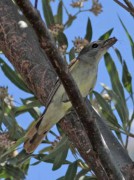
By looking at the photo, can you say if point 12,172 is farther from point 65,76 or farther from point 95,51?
point 65,76

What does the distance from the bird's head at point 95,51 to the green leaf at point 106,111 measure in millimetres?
207

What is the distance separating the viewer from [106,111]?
3.22m

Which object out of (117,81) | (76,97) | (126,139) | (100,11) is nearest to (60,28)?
(100,11)

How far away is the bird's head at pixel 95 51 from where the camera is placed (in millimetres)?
3038

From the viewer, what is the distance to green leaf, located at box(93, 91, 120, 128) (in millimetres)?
3154

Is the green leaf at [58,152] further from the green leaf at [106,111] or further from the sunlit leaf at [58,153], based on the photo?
the green leaf at [106,111]

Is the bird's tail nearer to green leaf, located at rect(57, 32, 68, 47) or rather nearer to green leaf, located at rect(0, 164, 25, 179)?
green leaf, located at rect(0, 164, 25, 179)

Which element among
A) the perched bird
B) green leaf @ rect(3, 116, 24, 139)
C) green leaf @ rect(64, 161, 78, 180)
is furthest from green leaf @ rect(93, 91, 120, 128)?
green leaf @ rect(3, 116, 24, 139)

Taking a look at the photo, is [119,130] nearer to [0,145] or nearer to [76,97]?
[0,145]

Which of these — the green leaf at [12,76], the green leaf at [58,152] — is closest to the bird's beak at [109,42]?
the green leaf at [58,152]

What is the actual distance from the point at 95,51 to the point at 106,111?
33 cm

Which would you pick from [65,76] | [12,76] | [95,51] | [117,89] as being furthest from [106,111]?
[65,76]

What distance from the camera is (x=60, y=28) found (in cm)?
311

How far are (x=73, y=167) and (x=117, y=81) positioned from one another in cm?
51
